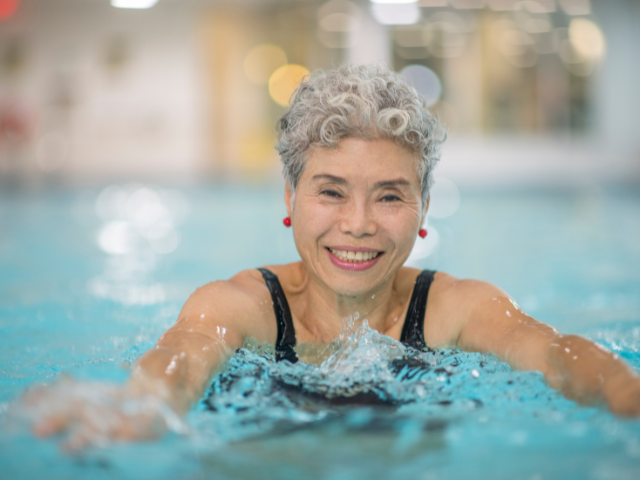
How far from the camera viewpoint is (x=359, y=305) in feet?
7.66

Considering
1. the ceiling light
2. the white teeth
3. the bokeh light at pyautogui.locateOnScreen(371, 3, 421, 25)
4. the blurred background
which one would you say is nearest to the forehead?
the white teeth

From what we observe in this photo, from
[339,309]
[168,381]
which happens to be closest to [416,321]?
[339,309]

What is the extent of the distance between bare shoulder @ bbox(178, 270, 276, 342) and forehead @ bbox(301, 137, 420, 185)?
0.51m

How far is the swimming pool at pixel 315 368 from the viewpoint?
155 cm

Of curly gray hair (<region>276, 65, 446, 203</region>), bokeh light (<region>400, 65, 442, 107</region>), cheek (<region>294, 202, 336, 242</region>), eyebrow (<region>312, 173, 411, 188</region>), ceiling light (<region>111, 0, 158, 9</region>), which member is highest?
ceiling light (<region>111, 0, 158, 9</region>)

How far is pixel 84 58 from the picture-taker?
15891 millimetres

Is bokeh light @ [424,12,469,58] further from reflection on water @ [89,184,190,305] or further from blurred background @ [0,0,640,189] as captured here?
reflection on water @ [89,184,190,305]

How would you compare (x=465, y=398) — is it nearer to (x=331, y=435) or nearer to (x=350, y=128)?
(x=331, y=435)

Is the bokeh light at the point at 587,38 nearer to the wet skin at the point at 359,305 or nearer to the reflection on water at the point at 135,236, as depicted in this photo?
the reflection on water at the point at 135,236

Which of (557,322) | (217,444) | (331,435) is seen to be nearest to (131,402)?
(217,444)

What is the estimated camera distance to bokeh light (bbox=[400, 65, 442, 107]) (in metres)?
16.5

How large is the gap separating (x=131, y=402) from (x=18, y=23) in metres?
17.1

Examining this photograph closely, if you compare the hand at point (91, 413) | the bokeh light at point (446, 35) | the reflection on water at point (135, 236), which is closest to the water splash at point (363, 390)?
the hand at point (91, 413)

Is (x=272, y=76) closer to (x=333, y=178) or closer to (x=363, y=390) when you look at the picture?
(x=333, y=178)
